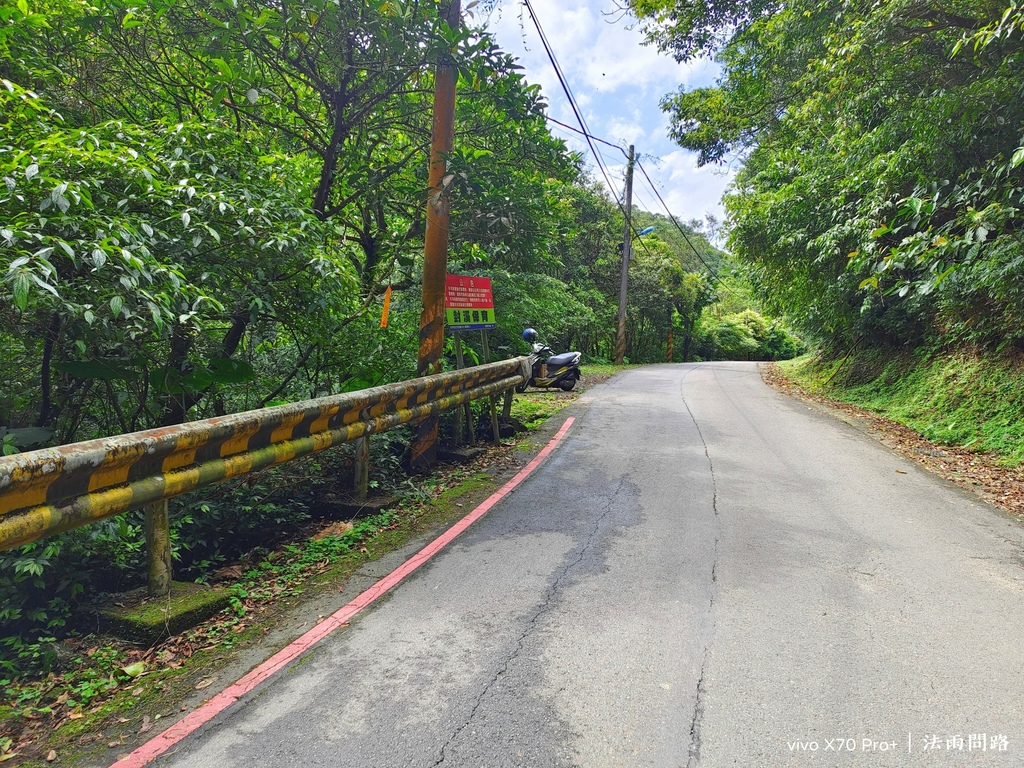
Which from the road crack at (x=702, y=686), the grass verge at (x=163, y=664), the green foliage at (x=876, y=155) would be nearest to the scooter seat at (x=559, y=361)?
the green foliage at (x=876, y=155)

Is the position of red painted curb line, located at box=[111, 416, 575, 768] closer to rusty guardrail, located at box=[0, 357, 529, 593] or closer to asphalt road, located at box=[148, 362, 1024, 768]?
asphalt road, located at box=[148, 362, 1024, 768]

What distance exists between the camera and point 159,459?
10.1 feet

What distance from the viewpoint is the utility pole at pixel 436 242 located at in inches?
248

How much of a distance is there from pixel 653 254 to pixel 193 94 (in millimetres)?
26976

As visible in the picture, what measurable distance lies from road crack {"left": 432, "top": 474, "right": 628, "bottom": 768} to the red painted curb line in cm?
100

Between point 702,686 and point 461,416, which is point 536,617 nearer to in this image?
point 702,686

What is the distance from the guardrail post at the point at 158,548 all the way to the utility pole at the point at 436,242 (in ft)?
10.8

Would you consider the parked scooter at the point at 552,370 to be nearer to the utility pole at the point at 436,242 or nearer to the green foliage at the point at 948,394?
the green foliage at the point at 948,394

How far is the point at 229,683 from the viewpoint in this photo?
2760mm

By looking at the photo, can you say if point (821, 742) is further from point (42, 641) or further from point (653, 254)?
point (653, 254)

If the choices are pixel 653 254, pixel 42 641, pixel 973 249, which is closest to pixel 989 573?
pixel 973 249

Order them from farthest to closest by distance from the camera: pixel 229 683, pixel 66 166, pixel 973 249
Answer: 1. pixel 973 249
2. pixel 66 166
3. pixel 229 683

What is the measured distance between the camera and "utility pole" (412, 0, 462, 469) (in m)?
6.29

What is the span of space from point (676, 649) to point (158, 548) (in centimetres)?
282
